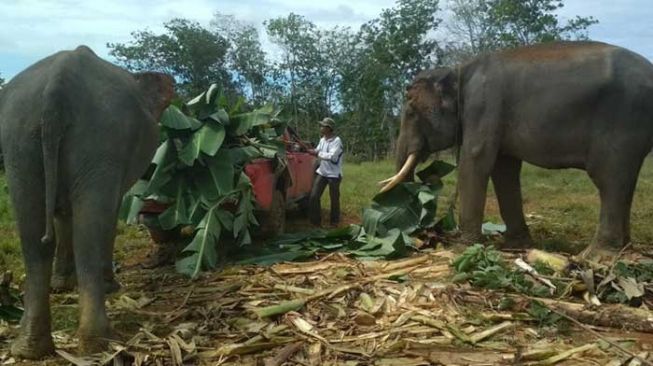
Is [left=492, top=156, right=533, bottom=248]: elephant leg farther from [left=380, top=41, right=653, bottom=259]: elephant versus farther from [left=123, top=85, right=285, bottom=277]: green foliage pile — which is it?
[left=123, top=85, right=285, bottom=277]: green foliage pile

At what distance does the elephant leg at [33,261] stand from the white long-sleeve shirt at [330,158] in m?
6.87

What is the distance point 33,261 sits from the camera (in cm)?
466

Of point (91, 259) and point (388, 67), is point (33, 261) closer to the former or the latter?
point (91, 259)

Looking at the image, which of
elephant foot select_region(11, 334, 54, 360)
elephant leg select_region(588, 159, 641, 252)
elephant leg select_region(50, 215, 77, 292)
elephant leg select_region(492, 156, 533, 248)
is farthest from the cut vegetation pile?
elephant leg select_region(492, 156, 533, 248)

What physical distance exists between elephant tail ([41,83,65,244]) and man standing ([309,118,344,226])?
6.93 m

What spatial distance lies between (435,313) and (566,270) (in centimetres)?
148

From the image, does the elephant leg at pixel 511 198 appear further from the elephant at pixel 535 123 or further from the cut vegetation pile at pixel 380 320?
the cut vegetation pile at pixel 380 320

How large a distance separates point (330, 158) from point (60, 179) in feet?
22.5

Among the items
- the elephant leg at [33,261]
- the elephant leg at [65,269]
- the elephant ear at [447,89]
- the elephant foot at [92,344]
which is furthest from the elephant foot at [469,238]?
the elephant leg at [33,261]

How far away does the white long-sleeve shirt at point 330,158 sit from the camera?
37.0 feet

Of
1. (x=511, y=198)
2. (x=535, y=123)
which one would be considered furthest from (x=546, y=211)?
(x=535, y=123)

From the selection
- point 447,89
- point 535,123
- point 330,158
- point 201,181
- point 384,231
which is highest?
point 447,89

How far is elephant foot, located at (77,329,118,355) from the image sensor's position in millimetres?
4598

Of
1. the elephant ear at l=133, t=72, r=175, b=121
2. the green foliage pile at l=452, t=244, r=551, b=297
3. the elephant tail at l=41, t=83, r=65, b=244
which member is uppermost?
the elephant ear at l=133, t=72, r=175, b=121
